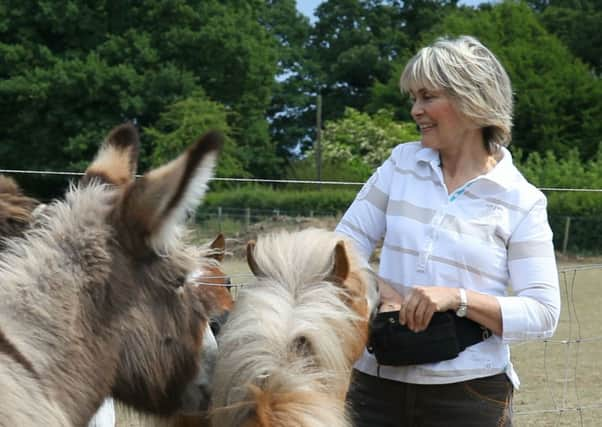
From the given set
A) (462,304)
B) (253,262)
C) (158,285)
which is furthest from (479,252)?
(158,285)

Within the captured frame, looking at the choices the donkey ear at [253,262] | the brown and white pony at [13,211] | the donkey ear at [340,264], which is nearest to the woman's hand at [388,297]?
the donkey ear at [340,264]

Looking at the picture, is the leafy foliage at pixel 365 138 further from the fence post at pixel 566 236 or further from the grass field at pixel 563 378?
the grass field at pixel 563 378

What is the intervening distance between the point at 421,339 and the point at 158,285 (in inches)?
36.2

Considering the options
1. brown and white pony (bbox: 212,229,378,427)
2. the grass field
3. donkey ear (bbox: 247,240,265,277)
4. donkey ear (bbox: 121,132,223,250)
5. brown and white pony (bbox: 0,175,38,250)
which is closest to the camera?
donkey ear (bbox: 121,132,223,250)

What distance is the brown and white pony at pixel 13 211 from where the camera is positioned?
2.30m

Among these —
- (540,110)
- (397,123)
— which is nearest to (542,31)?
(540,110)

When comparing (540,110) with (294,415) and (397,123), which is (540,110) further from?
(294,415)

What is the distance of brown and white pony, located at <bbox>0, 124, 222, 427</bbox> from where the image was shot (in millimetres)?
1741

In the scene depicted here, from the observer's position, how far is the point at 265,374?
2182 mm

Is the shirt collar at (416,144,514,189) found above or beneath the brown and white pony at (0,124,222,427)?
above

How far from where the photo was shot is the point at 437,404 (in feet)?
8.87

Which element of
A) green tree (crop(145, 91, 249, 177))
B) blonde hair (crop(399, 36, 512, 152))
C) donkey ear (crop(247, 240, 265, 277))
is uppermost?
blonde hair (crop(399, 36, 512, 152))

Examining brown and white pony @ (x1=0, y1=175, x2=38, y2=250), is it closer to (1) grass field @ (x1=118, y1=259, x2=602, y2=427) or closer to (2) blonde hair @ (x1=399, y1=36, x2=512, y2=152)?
(2) blonde hair @ (x1=399, y1=36, x2=512, y2=152)

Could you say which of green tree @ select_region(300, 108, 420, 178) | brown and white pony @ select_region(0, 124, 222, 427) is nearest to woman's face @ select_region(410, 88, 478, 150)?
brown and white pony @ select_region(0, 124, 222, 427)
